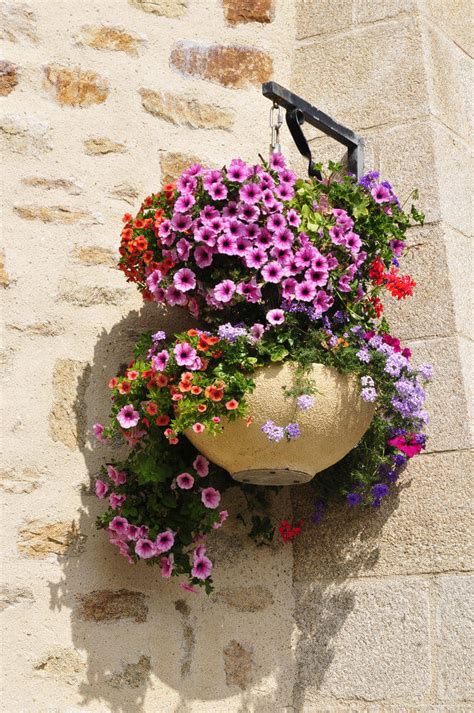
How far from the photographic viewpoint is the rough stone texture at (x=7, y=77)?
3408 mm

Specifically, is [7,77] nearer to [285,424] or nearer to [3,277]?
[3,277]

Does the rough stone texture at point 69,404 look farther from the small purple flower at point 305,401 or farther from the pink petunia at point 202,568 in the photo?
the small purple flower at point 305,401

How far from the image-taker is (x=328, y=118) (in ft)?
11.1

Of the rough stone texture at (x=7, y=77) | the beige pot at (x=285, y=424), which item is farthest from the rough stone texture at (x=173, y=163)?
the beige pot at (x=285, y=424)

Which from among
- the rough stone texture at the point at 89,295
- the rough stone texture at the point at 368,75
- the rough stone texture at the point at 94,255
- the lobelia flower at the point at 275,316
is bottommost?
the lobelia flower at the point at 275,316

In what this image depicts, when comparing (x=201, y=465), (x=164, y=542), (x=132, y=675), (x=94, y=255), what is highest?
(x=94, y=255)

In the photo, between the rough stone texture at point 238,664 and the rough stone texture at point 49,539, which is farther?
the rough stone texture at point 238,664

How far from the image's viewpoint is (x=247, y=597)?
127 inches

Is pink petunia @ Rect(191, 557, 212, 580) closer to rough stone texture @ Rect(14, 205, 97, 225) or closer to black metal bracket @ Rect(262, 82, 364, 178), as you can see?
rough stone texture @ Rect(14, 205, 97, 225)

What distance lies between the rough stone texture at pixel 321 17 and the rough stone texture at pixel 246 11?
→ 0.11 meters

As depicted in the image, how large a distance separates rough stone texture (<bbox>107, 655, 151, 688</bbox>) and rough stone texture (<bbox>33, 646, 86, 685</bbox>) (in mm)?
91

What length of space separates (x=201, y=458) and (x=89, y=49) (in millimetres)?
1344

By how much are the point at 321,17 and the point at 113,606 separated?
2022mm

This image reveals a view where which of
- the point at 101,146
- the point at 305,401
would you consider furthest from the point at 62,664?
the point at 101,146
